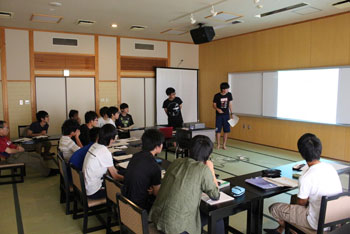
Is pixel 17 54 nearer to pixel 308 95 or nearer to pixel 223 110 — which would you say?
pixel 223 110

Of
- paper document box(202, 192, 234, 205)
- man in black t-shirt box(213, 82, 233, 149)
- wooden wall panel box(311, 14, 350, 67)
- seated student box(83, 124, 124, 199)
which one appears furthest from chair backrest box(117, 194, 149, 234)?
wooden wall panel box(311, 14, 350, 67)

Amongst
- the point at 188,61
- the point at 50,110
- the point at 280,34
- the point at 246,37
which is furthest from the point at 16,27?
the point at 280,34

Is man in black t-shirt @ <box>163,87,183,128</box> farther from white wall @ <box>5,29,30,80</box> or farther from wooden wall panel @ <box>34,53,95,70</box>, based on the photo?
white wall @ <box>5,29,30,80</box>

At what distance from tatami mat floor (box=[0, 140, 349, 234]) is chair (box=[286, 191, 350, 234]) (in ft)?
3.55

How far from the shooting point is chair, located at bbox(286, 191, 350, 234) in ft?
6.34

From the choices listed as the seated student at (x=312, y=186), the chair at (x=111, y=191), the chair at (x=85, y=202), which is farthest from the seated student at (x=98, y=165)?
the seated student at (x=312, y=186)

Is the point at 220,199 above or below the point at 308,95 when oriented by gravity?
below

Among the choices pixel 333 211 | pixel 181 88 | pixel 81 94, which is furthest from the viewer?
pixel 181 88

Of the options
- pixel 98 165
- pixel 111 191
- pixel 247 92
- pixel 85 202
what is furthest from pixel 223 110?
pixel 111 191

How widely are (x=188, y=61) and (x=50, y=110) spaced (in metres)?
4.39

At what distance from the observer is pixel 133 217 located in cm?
192

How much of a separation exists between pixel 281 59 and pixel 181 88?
10.6 feet

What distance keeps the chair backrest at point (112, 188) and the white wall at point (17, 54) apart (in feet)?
18.1

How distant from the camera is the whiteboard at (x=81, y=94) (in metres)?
7.48
